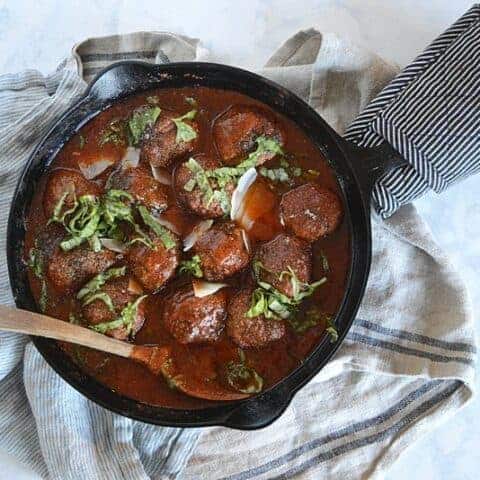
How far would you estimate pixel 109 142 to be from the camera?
2.19 m

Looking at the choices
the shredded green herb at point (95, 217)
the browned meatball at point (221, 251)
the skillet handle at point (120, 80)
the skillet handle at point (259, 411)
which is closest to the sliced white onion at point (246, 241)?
the browned meatball at point (221, 251)

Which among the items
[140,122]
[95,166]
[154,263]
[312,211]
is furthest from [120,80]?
[312,211]

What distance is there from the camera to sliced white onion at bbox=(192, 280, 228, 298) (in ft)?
6.79

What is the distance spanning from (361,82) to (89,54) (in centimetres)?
72

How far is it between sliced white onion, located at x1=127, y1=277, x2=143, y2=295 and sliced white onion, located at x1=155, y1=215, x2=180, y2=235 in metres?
0.14

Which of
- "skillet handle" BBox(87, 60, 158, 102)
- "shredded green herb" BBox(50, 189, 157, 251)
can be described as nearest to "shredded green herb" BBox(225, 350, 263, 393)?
"shredded green herb" BBox(50, 189, 157, 251)

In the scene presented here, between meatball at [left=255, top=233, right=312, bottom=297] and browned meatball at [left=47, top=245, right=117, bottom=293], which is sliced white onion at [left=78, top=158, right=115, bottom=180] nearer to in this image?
browned meatball at [left=47, top=245, right=117, bottom=293]

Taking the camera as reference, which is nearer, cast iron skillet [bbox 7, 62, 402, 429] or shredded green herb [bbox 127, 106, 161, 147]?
cast iron skillet [bbox 7, 62, 402, 429]

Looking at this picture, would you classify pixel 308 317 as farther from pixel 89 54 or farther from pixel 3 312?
pixel 89 54

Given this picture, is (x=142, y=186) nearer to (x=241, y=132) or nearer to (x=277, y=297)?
(x=241, y=132)

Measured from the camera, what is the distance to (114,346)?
6.68 feet

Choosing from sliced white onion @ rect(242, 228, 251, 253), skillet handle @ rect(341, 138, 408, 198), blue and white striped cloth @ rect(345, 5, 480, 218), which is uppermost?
blue and white striped cloth @ rect(345, 5, 480, 218)

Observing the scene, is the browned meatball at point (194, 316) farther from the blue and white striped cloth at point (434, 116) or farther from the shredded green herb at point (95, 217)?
the blue and white striped cloth at point (434, 116)

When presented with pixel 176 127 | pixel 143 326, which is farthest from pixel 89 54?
pixel 143 326
